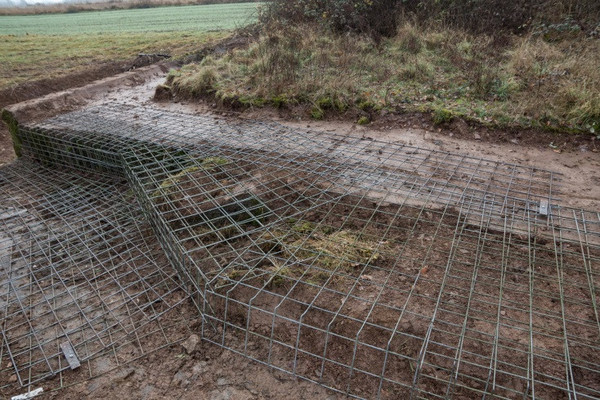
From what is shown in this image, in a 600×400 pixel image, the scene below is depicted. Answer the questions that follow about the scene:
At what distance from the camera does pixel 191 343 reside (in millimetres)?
2840

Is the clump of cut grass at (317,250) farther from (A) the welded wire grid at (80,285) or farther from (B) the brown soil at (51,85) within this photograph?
(B) the brown soil at (51,85)

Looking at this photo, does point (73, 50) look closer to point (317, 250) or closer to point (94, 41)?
point (94, 41)

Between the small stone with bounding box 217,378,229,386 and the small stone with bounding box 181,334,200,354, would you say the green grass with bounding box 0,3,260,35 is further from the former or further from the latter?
the small stone with bounding box 217,378,229,386

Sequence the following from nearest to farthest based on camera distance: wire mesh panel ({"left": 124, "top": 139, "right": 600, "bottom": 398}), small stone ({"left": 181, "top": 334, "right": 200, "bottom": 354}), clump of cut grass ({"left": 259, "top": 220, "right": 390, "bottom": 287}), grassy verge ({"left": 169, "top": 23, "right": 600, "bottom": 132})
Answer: wire mesh panel ({"left": 124, "top": 139, "right": 600, "bottom": 398}) < small stone ({"left": 181, "top": 334, "right": 200, "bottom": 354}) < clump of cut grass ({"left": 259, "top": 220, "right": 390, "bottom": 287}) < grassy verge ({"left": 169, "top": 23, "right": 600, "bottom": 132})

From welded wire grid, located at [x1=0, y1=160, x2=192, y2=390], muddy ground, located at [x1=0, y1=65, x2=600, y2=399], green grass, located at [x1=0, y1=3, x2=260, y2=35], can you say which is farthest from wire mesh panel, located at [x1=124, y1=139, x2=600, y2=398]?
green grass, located at [x1=0, y1=3, x2=260, y2=35]

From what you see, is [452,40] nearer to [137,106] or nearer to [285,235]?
[137,106]

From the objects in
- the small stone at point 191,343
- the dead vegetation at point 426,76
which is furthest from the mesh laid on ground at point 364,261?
the dead vegetation at point 426,76

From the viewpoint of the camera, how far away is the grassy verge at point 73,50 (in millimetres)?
10430

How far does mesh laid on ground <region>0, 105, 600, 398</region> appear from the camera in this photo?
8.07 feet

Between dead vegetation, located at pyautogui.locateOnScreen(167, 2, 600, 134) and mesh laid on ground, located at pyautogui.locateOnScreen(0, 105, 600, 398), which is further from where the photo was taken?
dead vegetation, located at pyautogui.locateOnScreen(167, 2, 600, 134)

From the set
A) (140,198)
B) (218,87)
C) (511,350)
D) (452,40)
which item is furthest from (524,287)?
(452,40)

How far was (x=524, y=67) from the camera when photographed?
6.79 metres

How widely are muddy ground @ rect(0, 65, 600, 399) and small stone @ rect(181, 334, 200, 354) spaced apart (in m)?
0.03

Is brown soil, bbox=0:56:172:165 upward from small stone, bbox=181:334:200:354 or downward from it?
upward
